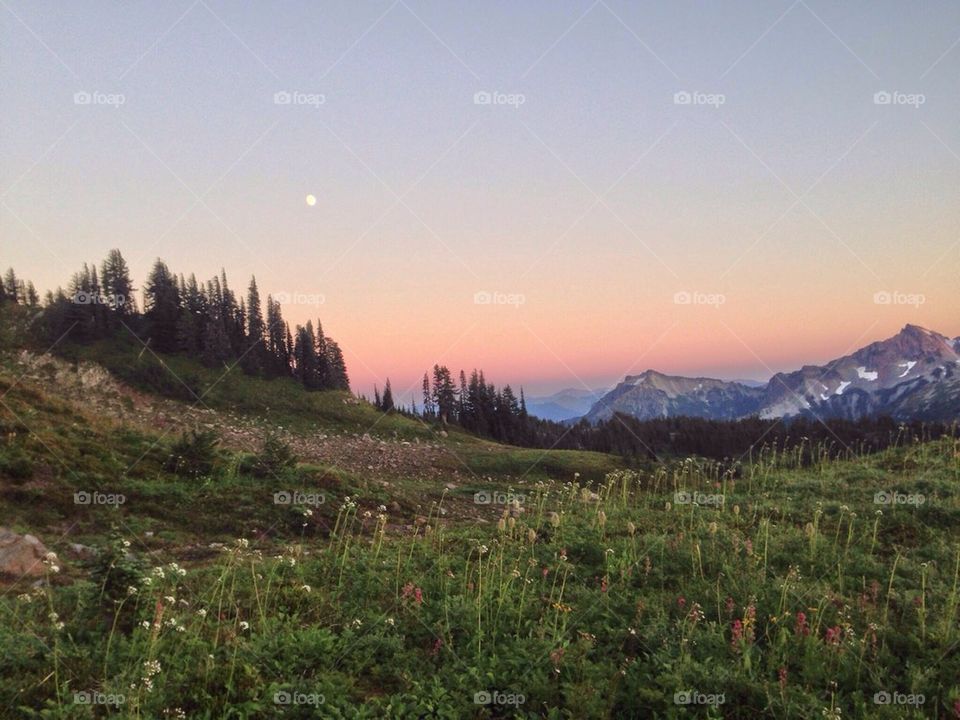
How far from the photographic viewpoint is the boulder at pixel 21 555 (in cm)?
848

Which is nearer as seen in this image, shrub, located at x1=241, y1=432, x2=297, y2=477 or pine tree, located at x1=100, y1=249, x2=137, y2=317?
shrub, located at x1=241, y1=432, x2=297, y2=477

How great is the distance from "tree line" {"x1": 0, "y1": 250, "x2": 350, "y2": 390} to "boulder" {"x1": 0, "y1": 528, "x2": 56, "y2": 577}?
165ft

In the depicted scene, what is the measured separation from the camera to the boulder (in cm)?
848

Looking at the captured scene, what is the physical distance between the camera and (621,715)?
5.71 metres

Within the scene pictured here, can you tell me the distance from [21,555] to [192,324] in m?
55.9

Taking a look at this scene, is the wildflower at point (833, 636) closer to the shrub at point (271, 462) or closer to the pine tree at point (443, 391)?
the shrub at point (271, 462)

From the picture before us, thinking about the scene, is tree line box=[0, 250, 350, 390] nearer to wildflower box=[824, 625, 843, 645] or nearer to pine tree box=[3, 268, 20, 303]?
pine tree box=[3, 268, 20, 303]

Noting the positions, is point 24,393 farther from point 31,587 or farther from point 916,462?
point 916,462

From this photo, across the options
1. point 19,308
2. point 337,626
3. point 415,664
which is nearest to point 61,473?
point 337,626

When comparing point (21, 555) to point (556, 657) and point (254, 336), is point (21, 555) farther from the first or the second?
point (254, 336)

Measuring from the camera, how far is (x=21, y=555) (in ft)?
28.8

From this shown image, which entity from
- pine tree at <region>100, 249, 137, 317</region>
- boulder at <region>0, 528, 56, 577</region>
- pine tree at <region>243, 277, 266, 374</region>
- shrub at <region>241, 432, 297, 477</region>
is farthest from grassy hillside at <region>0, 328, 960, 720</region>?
pine tree at <region>100, 249, 137, 317</region>

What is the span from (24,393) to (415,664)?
58.3 feet

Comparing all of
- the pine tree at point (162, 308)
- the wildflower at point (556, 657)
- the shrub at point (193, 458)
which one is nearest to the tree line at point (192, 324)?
the pine tree at point (162, 308)
